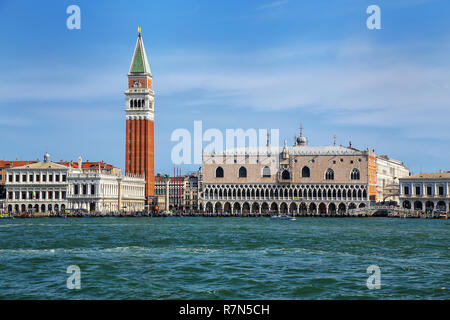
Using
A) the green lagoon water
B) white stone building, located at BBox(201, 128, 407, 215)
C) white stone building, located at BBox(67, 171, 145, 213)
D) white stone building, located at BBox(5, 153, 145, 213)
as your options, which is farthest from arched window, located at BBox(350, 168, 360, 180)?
the green lagoon water

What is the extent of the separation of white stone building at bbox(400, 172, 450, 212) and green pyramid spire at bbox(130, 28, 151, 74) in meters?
44.2

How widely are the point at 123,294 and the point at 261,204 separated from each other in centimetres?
8205

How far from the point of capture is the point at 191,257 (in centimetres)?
3002

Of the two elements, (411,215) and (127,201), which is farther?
(127,201)

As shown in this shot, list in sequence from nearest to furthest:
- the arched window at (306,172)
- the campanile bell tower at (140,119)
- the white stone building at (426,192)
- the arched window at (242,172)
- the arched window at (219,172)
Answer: the white stone building at (426,192), the arched window at (306,172), the arched window at (242,172), the arched window at (219,172), the campanile bell tower at (140,119)

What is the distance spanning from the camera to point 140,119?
10912cm

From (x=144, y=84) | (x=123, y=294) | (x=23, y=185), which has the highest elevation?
(x=144, y=84)

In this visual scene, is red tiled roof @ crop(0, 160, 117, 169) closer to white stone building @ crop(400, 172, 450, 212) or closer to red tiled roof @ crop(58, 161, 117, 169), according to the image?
red tiled roof @ crop(58, 161, 117, 169)

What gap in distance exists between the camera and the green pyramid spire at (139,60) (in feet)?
363

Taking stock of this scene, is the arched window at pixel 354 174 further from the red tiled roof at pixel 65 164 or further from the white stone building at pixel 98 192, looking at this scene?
the red tiled roof at pixel 65 164

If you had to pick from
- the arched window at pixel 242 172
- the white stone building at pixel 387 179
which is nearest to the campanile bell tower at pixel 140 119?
the arched window at pixel 242 172

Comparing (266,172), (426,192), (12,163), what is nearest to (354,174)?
(426,192)
